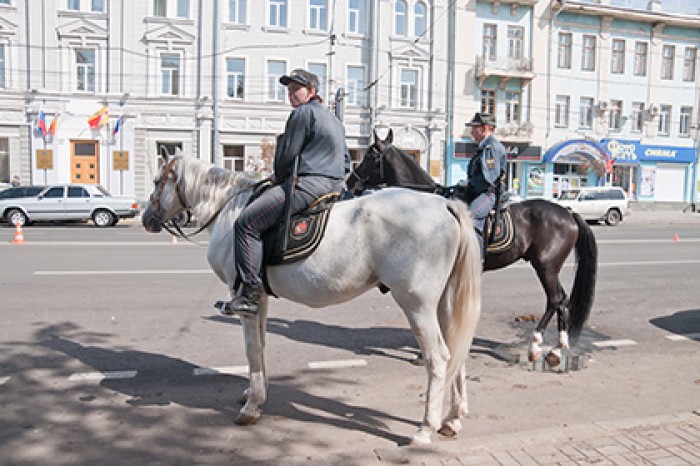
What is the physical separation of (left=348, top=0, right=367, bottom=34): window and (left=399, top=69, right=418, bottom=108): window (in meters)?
3.39

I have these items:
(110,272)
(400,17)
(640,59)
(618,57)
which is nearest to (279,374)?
(110,272)

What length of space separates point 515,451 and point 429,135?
29.1 metres

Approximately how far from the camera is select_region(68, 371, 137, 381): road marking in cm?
511

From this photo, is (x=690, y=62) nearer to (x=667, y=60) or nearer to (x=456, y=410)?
(x=667, y=60)

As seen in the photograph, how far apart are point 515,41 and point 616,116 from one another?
8.61 m

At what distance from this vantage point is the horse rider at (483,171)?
5777mm

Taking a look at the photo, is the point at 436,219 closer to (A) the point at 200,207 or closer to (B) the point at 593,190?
(A) the point at 200,207

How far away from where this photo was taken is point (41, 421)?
4.18m

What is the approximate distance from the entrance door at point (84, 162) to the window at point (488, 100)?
70.8 feet

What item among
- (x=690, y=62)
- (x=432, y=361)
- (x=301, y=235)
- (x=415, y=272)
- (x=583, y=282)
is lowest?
(x=432, y=361)

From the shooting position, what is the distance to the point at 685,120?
37.0 meters

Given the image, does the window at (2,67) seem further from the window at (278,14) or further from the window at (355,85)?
the window at (355,85)

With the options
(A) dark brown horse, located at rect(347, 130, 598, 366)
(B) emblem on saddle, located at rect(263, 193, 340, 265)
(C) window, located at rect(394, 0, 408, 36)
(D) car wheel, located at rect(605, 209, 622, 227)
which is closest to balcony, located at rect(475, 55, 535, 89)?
(C) window, located at rect(394, 0, 408, 36)

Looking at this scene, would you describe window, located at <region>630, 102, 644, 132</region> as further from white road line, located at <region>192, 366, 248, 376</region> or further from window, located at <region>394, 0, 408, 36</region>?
white road line, located at <region>192, 366, 248, 376</region>
